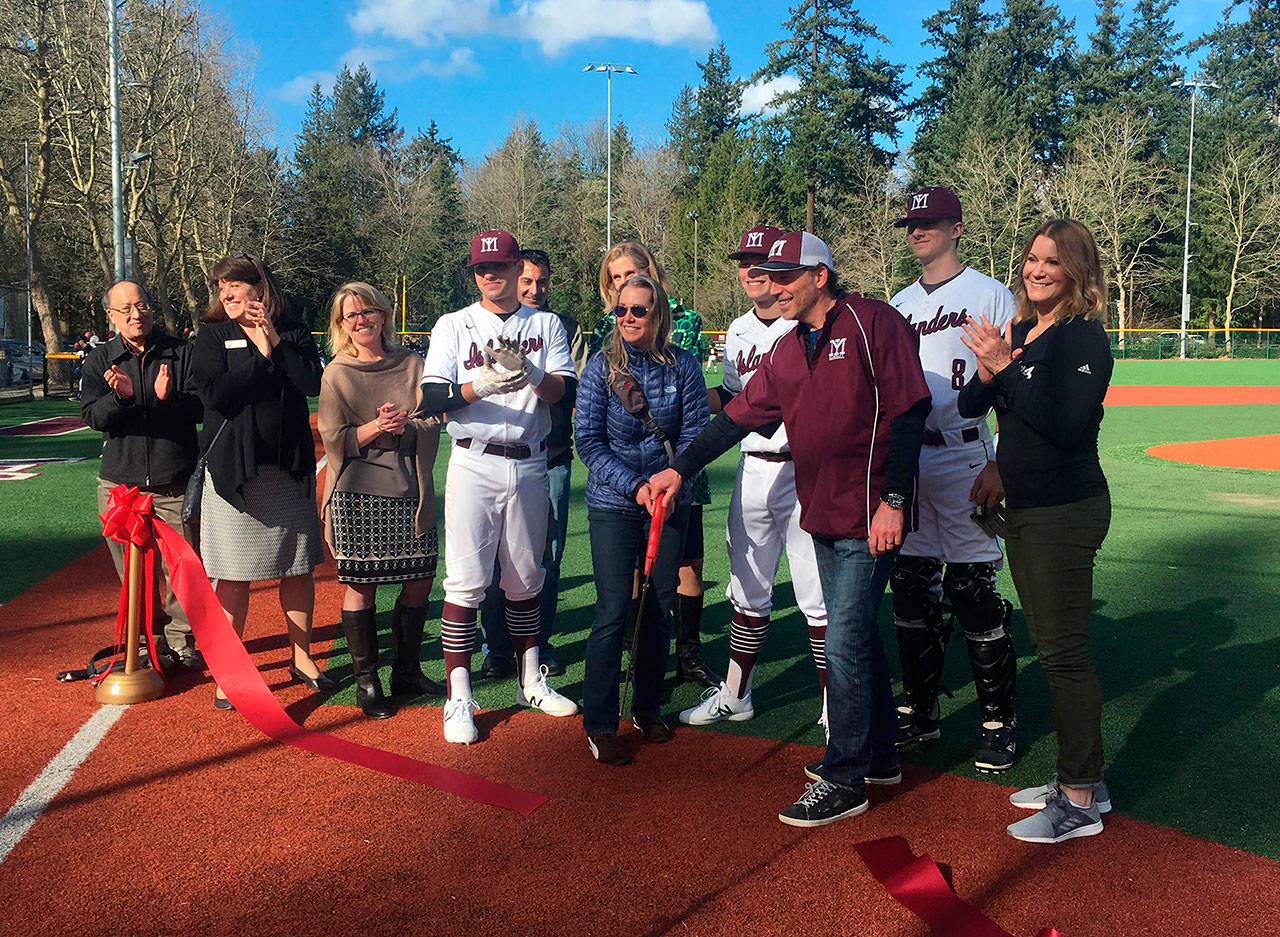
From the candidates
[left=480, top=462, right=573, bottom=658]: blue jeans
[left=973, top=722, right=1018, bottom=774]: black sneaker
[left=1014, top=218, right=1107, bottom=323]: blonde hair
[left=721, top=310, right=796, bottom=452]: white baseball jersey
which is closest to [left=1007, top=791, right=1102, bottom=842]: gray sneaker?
[left=973, top=722, right=1018, bottom=774]: black sneaker

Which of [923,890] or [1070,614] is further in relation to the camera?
[1070,614]

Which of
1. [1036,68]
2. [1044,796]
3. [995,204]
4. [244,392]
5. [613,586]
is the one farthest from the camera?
[1036,68]

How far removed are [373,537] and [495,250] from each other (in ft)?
4.89

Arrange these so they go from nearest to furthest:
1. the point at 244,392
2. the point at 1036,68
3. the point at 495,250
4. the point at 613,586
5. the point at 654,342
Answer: the point at 613,586, the point at 654,342, the point at 495,250, the point at 244,392, the point at 1036,68

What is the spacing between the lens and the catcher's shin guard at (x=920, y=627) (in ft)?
14.6

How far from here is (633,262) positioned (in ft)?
16.5

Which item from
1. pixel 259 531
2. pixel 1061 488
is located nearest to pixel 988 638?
pixel 1061 488

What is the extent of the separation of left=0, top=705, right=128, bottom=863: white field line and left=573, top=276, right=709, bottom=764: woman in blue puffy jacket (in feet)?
6.92

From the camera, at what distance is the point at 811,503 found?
3768 mm

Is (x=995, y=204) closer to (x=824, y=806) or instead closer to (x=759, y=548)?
(x=759, y=548)

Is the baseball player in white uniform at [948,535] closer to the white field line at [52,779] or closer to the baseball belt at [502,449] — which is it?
the baseball belt at [502,449]

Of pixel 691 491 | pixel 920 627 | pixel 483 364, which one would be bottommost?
pixel 920 627

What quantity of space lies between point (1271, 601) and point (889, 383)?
15.7 ft

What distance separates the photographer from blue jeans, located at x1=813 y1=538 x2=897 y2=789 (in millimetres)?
3682
